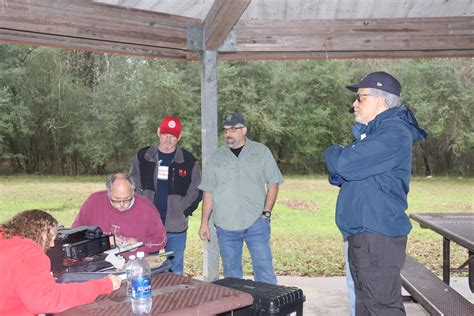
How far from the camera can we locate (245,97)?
14.6m

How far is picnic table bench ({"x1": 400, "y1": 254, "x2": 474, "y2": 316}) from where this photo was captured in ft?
10.3

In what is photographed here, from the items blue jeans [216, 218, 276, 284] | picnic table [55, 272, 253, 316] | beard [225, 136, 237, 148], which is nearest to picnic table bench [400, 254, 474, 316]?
blue jeans [216, 218, 276, 284]

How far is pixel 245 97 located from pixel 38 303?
12.7m

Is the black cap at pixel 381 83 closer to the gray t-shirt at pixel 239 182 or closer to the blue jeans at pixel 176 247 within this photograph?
the gray t-shirt at pixel 239 182

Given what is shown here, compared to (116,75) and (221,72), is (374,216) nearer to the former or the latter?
(221,72)

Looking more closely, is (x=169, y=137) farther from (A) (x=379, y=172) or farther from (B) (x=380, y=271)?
(B) (x=380, y=271)

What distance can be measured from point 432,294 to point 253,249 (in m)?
1.28

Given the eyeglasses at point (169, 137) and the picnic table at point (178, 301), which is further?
the eyeglasses at point (169, 137)

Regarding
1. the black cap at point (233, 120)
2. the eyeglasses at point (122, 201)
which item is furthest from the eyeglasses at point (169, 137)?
the eyeglasses at point (122, 201)

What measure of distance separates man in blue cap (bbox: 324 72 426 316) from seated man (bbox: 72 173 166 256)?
1.20m

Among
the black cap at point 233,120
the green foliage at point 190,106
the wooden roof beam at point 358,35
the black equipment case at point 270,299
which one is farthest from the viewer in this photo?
the green foliage at point 190,106

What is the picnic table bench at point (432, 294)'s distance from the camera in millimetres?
3137

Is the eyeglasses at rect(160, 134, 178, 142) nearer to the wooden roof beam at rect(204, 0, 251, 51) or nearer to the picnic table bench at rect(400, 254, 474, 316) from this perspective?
the wooden roof beam at rect(204, 0, 251, 51)

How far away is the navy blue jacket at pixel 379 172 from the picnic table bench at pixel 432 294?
2.35ft
